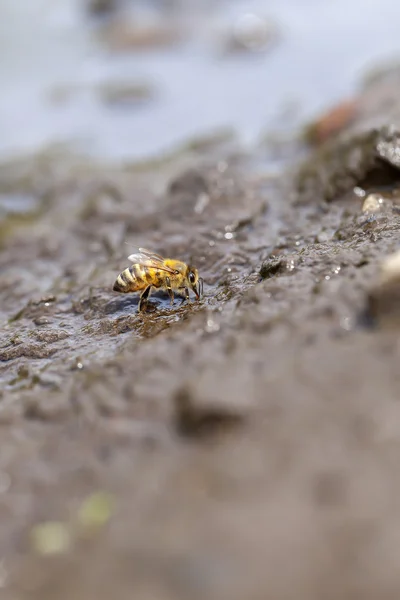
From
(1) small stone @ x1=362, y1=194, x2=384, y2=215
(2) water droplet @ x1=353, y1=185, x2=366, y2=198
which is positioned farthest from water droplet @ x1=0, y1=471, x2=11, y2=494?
(2) water droplet @ x1=353, y1=185, x2=366, y2=198

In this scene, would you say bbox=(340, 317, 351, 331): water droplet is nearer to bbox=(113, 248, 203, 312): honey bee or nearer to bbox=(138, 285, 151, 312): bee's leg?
bbox=(113, 248, 203, 312): honey bee

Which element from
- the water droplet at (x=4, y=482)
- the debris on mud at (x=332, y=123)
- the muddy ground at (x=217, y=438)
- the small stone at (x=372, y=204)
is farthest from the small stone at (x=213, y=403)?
the debris on mud at (x=332, y=123)

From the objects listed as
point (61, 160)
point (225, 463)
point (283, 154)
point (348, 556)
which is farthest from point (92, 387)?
point (61, 160)

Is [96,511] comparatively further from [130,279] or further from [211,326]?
[130,279]

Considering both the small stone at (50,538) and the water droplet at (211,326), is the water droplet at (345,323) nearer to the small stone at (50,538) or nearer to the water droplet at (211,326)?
the water droplet at (211,326)

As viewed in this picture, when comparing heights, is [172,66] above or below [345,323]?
above

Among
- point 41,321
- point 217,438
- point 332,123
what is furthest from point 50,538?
point 332,123

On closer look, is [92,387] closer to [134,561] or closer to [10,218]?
[134,561]

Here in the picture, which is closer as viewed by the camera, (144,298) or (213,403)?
(213,403)
